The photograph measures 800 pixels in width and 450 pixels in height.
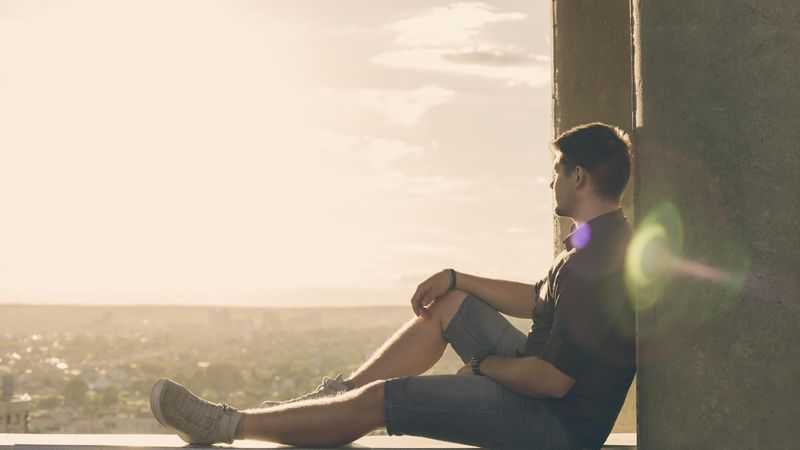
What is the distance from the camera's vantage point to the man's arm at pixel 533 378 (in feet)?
17.5

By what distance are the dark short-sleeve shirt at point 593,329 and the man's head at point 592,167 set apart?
0.14 meters

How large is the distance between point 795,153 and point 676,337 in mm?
1015

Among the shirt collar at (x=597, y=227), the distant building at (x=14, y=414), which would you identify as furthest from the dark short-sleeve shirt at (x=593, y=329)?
the distant building at (x=14, y=414)

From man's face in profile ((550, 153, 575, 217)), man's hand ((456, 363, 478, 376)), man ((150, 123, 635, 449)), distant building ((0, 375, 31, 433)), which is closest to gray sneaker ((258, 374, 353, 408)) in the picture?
man ((150, 123, 635, 449))

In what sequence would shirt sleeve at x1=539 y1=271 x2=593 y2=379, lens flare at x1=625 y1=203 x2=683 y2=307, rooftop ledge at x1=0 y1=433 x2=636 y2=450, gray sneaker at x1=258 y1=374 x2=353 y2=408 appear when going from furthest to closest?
gray sneaker at x1=258 y1=374 x2=353 y2=408, rooftop ledge at x1=0 y1=433 x2=636 y2=450, shirt sleeve at x1=539 y1=271 x2=593 y2=379, lens flare at x1=625 y1=203 x2=683 y2=307

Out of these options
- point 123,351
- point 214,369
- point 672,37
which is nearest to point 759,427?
point 672,37

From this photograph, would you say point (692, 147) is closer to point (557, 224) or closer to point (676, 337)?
point (676, 337)

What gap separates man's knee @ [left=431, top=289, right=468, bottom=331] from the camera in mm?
6438

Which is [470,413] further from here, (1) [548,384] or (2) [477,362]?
(1) [548,384]

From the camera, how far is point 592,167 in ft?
18.6

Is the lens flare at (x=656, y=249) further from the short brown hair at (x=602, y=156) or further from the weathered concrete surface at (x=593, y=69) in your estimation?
the weathered concrete surface at (x=593, y=69)

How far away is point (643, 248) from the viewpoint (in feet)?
17.0

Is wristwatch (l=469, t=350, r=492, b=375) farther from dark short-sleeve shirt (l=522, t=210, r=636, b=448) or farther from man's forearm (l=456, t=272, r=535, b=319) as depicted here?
man's forearm (l=456, t=272, r=535, b=319)

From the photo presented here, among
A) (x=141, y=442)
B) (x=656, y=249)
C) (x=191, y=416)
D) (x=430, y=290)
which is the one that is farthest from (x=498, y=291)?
(x=141, y=442)
